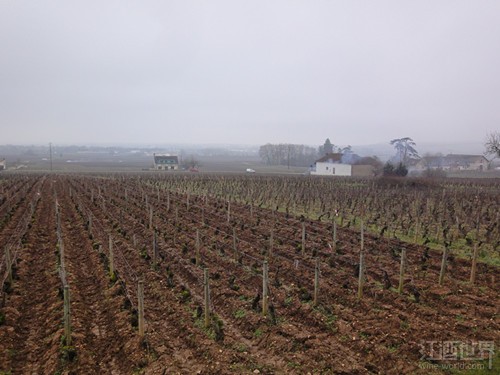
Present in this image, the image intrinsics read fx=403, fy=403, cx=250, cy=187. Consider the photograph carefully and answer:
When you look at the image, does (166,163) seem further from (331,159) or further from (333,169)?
(333,169)

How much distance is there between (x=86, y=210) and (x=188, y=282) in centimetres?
1169

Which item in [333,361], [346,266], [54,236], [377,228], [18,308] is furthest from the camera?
[377,228]

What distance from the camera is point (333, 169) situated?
61781 mm

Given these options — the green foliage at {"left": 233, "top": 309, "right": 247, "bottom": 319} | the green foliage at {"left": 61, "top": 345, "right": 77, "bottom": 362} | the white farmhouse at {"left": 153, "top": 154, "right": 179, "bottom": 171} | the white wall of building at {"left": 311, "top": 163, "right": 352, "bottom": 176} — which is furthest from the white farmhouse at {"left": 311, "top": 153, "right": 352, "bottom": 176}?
the green foliage at {"left": 61, "top": 345, "right": 77, "bottom": 362}

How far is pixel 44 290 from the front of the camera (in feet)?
30.2

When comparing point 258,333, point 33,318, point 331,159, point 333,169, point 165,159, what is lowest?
point 33,318

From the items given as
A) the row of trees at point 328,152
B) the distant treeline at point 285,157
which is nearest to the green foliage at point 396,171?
the row of trees at point 328,152

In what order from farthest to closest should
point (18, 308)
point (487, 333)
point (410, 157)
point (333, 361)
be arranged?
1. point (410, 157)
2. point (18, 308)
3. point (487, 333)
4. point (333, 361)

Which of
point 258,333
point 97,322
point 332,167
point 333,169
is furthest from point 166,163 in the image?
point 258,333

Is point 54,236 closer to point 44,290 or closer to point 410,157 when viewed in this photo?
point 44,290

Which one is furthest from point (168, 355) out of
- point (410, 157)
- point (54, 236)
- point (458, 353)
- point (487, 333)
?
point (410, 157)

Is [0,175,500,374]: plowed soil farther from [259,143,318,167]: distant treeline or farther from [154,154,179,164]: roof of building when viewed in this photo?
[259,143,318,167]: distant treeline

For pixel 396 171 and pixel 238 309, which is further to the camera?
pixel 396 171

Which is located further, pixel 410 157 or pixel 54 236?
pixel 410 157
